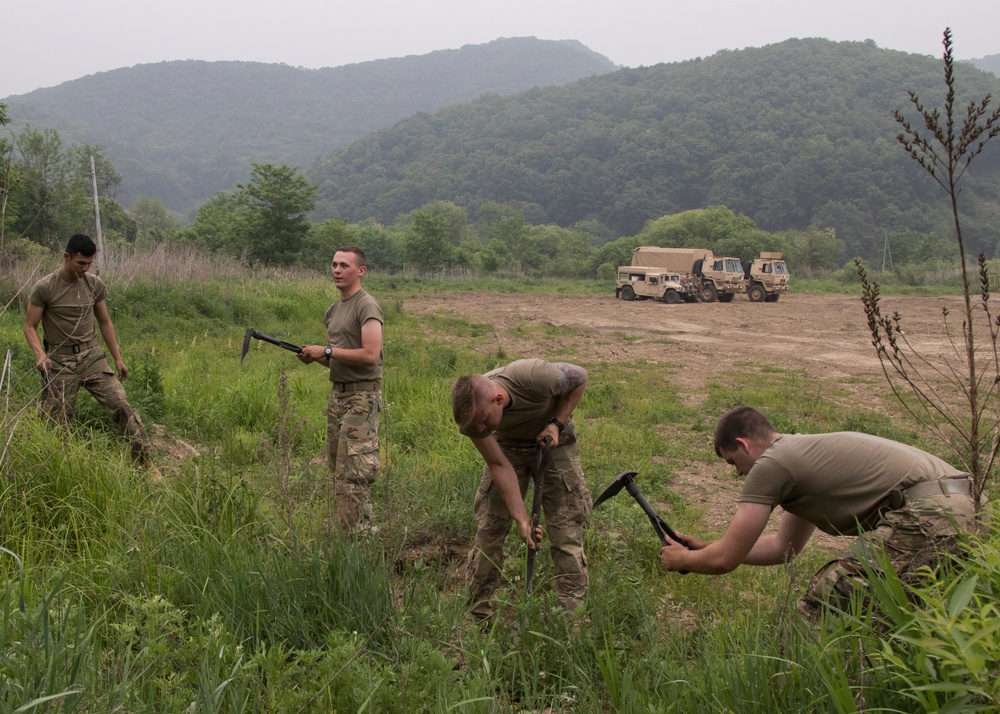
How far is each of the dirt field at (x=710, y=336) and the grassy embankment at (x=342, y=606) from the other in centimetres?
Answer: 224

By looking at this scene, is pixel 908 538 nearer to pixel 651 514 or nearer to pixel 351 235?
pixel 651 514

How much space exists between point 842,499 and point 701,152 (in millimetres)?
102239

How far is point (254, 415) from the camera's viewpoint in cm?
795

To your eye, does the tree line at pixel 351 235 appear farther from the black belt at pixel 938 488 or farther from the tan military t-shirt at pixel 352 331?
the black belt at pixel 938 488

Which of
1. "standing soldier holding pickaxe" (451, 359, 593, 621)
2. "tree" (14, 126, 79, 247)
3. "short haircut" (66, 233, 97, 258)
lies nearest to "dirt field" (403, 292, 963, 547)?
"standing soldier holding pickaxe" (451, 359, 593, 621)

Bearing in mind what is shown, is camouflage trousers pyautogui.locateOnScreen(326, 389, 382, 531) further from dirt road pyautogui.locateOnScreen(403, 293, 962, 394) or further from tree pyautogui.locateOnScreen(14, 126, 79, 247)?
tree pyautogui.locateOnScreen(14, 126, 79, 247)

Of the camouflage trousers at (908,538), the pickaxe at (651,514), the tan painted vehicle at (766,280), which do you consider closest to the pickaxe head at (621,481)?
the pickaxe at (651,514)

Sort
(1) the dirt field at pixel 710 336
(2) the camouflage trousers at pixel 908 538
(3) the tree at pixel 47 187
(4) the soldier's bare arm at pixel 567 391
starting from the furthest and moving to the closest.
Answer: (3) the tree at pixel 47 187
(1) the dirt field at pixel 710 336
(4) the soldier's bare arm at pixel 567 391
(2) the camouflage trousers at pixel 908 538

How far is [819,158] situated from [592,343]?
7843cm

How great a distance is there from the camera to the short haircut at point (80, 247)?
5363 millimetres

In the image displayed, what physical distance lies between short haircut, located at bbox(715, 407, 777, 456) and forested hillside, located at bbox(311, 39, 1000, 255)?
7780 centimetres

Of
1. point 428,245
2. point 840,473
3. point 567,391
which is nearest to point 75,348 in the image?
point 567,391

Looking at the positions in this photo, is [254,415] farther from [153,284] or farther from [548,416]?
[153,284]

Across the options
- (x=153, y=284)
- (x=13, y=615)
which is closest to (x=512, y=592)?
(x=13, y=615)
